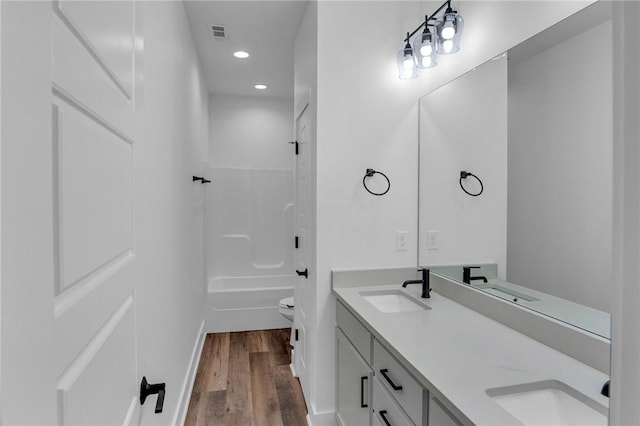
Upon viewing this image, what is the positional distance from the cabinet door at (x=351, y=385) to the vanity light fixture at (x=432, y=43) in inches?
61.5

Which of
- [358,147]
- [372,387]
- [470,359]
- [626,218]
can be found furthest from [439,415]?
[358,147]

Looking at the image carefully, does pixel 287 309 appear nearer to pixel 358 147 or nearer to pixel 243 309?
pixel 243 309

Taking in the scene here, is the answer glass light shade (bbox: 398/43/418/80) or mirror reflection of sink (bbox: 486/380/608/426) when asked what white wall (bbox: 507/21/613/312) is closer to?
mirror reflection of sink (bbox: 486/380/608/426)

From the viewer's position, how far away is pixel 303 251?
8.11ft

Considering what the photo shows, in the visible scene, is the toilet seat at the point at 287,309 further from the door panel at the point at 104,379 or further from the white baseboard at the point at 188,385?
the door panel at the point at 104,379

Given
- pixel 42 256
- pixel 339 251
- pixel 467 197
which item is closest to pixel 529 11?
pixel 467 197

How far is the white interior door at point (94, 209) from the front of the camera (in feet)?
1.62

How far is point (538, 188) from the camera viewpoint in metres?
1.38

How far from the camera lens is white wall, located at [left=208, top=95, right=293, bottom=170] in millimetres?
4391

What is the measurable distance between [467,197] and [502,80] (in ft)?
1.91

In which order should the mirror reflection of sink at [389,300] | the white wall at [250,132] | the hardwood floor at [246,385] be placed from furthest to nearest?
the white wall at [250,132] → the hardwood floor at [246,385] → the mirror reflection of sink at [389,300]

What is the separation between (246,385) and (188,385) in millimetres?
429

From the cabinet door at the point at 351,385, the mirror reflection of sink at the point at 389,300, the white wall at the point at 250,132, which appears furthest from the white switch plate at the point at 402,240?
the white wall at the point at 250,132

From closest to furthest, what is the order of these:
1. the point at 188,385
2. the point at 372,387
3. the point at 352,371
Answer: the point at 372,387 < the point at 352,371 < the point at 188,385
